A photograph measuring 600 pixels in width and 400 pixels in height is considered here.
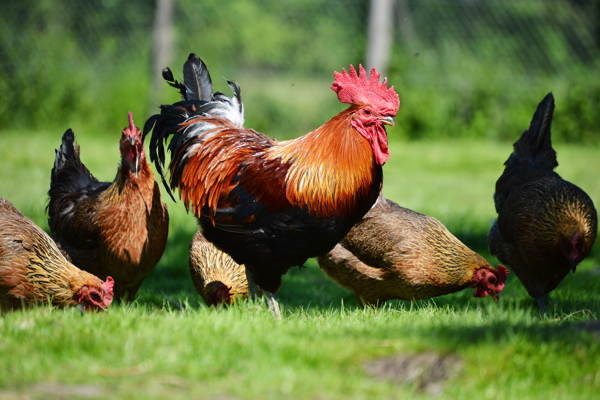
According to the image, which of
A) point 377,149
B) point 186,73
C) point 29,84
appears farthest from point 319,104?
point 377,149

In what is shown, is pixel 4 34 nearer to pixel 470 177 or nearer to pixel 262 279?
pixel 470 177

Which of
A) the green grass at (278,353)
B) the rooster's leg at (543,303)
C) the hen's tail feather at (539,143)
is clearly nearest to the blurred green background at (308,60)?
the hen's tail feather at (539,143)

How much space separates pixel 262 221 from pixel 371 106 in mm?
1224

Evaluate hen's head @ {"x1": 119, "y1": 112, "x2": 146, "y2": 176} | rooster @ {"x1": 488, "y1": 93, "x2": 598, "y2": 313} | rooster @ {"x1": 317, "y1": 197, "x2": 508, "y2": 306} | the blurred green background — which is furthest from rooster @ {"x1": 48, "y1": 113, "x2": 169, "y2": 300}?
the blurred green background

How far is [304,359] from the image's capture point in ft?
10.8

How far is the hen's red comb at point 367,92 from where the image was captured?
4.79m

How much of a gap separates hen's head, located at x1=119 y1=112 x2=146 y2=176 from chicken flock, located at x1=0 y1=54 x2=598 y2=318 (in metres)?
0.01

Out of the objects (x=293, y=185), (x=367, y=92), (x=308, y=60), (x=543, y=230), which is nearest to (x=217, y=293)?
(x=293, y=185)

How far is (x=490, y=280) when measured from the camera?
5465 millimetres

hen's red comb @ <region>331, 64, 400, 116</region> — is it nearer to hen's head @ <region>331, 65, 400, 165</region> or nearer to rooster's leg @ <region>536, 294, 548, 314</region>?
hen's head @ <region>331, 65, 400, 165</region>

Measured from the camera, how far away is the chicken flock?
4684 millimetres

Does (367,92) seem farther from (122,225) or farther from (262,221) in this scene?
(122,225)

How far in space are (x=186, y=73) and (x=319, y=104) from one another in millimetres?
9110

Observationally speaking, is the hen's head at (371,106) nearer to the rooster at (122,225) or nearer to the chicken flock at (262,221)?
the chicken flock at (262,221)
